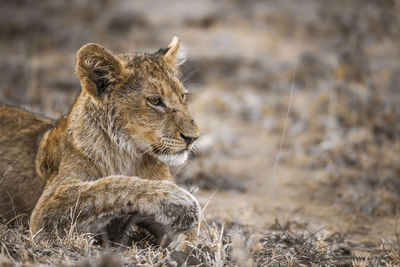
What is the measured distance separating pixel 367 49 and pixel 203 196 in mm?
7423

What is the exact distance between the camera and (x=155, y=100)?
3.39 meters

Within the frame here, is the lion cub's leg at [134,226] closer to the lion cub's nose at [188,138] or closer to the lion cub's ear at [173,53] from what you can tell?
the lion cub's nose at [188,138]

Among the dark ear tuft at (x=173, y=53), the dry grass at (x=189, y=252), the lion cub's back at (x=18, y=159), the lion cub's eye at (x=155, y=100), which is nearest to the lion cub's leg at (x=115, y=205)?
the dry grass at (x=189, y=252)

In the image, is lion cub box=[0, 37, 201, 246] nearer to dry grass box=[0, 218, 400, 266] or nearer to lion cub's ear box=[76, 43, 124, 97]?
lion cub's ear box=[76, 43, 124, 97]

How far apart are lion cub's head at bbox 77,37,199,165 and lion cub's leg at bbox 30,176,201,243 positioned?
1.36 feet

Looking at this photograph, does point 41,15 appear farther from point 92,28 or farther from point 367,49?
point 367,49

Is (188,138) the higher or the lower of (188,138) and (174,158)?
the higher

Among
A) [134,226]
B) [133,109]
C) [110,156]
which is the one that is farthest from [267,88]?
[134,226]

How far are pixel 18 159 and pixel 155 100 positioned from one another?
4.13 ft

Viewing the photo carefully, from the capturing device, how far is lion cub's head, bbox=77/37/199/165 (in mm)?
3266

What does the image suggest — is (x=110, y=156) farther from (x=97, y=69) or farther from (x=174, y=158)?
(x=97, y=69)

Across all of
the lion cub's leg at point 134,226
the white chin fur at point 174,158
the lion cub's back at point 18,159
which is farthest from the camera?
the lion cub's back at point 18,159

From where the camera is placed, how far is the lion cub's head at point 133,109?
327cm

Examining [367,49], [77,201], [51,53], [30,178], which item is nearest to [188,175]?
[30,178]
